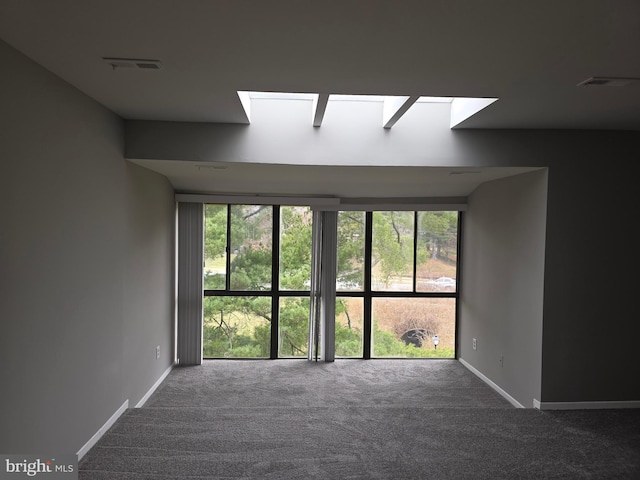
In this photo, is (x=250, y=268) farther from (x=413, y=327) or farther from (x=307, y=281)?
(x=413, y=327)

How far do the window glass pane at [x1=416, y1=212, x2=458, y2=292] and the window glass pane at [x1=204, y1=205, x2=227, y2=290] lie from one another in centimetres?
257

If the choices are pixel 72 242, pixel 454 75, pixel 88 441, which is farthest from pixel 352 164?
pixel 88 441

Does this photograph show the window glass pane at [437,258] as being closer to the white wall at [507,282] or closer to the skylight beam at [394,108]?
the white wall at [507,282]

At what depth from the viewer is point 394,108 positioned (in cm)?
352

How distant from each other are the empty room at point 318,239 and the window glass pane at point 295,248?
29 mm

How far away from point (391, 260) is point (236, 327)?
224 centimetres

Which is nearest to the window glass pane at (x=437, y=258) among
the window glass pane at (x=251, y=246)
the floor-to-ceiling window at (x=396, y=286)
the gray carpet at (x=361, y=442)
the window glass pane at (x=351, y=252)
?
the floor-to-ceiling window at (x=396, y=286)

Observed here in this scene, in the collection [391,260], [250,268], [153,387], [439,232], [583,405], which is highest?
[439,232]

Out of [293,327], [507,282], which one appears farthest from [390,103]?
[293,327]

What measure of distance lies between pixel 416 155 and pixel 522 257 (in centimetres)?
146

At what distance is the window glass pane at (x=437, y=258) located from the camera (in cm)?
620

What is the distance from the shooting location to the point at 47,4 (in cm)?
182

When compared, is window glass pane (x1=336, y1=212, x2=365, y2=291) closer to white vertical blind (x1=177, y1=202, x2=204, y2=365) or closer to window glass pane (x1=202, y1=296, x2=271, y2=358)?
window glass pane (x1=202, y1=296, x2=271, y2=358)

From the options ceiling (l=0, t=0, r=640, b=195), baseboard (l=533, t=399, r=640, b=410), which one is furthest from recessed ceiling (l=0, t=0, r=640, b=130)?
baseboard (l=533, t=399, r=640, b=410)
